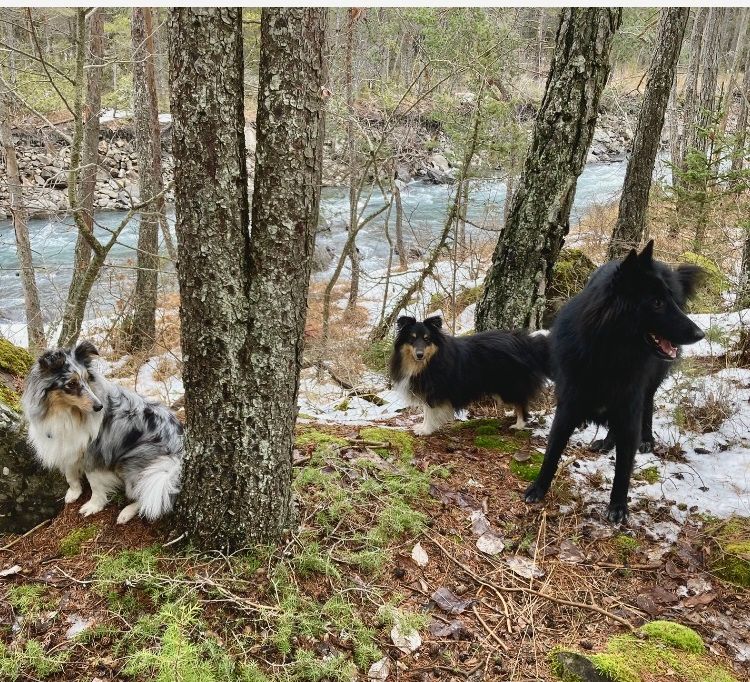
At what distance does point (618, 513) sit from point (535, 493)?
0.54 m

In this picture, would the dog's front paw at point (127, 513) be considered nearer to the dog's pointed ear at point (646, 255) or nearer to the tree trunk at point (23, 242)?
the dog's pointed ear at point (646, 255)

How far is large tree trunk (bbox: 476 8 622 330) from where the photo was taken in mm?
4656

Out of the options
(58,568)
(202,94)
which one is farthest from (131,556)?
→ (202,94)

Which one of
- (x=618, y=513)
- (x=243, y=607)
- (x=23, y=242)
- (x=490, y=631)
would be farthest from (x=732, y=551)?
(x=23, y=242)

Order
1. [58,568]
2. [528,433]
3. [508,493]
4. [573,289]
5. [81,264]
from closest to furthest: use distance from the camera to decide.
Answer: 1. [58,568]
2. [508,493]
3. [528,433]
4. [573,289]
5. [81,264]

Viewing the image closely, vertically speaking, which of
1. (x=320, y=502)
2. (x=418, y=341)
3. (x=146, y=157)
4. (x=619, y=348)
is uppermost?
(x=146, y=157)

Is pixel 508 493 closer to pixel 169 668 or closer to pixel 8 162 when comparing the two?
pixel 169 668

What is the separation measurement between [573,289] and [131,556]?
6563 millimetres

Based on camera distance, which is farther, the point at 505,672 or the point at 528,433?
the point at 528,433

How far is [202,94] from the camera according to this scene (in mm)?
2309

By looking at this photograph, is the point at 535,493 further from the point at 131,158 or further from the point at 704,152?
the point at 131,158

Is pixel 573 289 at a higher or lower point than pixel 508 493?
higher

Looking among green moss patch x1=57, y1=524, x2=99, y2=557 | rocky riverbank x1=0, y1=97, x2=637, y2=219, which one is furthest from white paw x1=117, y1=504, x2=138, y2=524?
rocky riverbank x1=0, y1=97, x2=637, y2=219

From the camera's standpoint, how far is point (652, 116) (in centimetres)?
836
